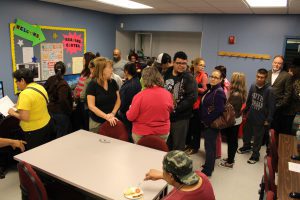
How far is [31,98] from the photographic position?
2373 millimetres

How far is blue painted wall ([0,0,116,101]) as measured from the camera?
4.16m

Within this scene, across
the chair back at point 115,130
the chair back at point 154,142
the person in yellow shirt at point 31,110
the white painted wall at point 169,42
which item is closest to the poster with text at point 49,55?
the white painted wall at point 169,42

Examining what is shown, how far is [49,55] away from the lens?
16.3ft

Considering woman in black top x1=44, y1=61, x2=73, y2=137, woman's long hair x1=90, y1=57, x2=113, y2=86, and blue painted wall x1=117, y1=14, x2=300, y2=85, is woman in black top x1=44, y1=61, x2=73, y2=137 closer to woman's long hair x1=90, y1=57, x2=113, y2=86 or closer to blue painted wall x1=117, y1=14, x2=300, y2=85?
woman's long hair x1=90, y1=57, x2=113, y2=86

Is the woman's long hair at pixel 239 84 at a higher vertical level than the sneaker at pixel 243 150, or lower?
higher

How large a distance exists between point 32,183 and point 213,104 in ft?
6.77

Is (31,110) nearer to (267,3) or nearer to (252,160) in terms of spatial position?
(252,160)

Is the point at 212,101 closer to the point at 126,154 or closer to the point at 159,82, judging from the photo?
the point at 159,82

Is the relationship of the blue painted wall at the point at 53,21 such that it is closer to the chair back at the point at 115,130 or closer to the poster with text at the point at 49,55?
the poster with text at the point at 49,55

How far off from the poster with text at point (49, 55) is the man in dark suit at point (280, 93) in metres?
4.08

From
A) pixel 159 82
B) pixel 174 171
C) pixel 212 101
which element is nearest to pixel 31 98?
pixel 159 82

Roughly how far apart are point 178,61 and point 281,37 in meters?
3.02

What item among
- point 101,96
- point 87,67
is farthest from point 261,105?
point 87,67

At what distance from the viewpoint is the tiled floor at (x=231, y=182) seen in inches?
109
